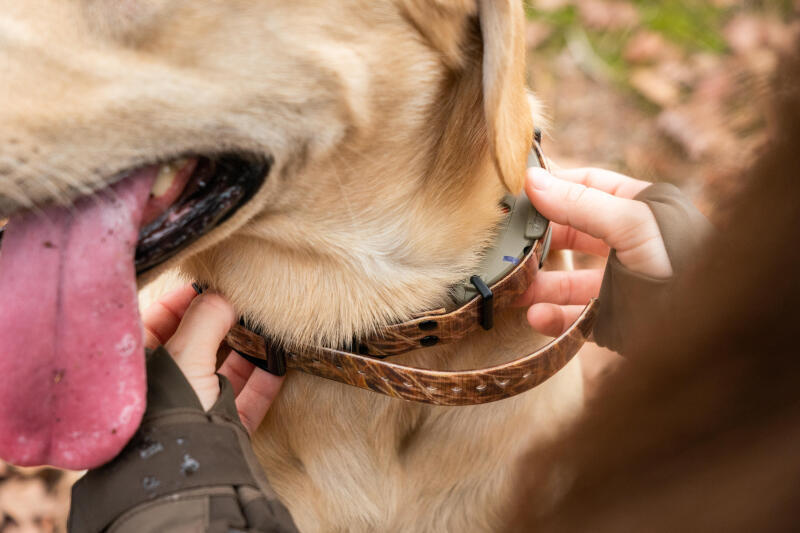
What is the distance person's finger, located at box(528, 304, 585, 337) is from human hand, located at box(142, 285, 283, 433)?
70cm

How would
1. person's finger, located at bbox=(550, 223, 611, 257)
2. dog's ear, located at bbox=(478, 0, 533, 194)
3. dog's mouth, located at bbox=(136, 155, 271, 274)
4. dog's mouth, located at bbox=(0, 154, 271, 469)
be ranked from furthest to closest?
person's finger, located at bbox=(550, 223, 611, 257) < dog's ear, located at bbox=(478, 0, 533, 194) < dog's mouth, located at bbox=(136, 155, 271, 274) < dog's mouth, located at bbox=(0, 154, 271, 469)

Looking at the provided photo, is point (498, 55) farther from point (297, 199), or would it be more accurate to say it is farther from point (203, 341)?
point (203, 341)

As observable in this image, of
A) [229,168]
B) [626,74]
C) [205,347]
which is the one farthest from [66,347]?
[626,74]

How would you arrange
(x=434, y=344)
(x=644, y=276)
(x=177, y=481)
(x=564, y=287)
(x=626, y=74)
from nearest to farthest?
1. (x=177, y=481)
2. (x=644, y=276)
3. (x=434, y=344)
4. (x=564, y=287)
5. (x=626, y=74)

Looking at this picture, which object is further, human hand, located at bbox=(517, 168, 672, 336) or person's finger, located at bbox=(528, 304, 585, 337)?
person's finger, located at bbox=(528, 304, 585, 337)

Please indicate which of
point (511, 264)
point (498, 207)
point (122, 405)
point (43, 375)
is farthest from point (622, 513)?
point (498, 207)

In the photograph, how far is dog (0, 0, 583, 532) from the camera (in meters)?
1.38

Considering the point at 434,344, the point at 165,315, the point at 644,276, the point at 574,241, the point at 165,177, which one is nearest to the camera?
the point at 165,177

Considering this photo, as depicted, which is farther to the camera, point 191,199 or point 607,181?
point 607,181

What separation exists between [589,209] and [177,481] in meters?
1.15

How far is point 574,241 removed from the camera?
2.23 meters

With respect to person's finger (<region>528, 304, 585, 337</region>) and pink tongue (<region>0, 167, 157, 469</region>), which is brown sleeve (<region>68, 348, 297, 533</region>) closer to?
pink tongue (<region>0, 167, 157, 469</region>)

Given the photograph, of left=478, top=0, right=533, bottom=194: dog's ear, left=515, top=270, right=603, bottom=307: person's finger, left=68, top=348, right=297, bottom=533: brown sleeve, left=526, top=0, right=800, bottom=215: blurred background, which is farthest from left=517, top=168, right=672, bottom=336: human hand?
left=526, top=0, right=800, bottom=215: blurred background

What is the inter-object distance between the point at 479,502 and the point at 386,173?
3.21 feet
